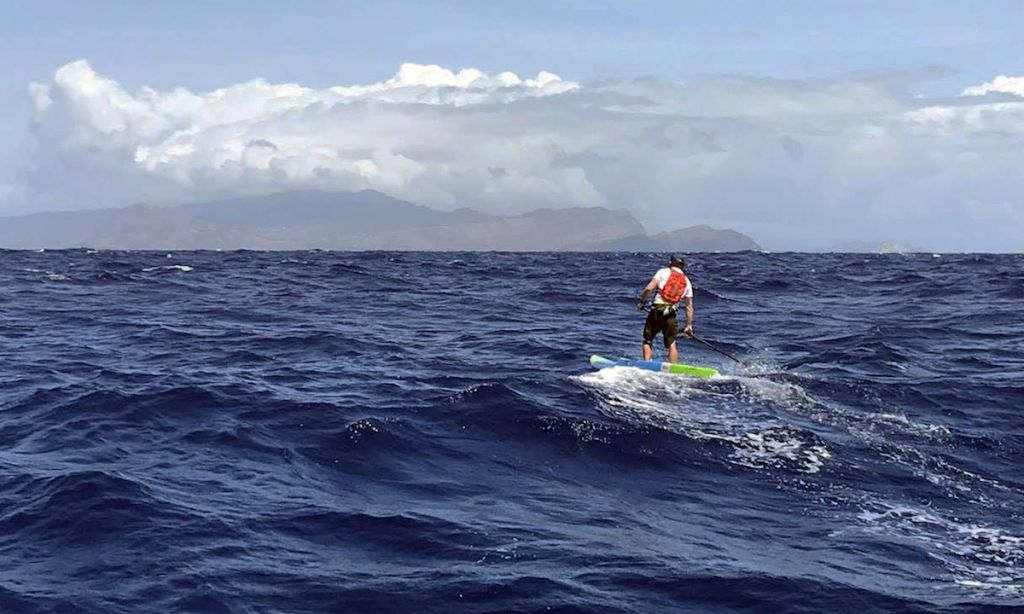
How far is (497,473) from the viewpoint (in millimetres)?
14469

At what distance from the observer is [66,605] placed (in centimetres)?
938

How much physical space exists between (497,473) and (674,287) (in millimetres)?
9809

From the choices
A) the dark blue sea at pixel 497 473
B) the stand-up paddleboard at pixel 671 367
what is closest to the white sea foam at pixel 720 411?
the dark blue sea at pixel 497 473

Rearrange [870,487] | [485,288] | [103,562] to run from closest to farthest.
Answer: [103,562]
[870,487]
[485,288]

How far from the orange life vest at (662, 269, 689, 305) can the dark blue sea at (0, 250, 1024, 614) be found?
2262mm

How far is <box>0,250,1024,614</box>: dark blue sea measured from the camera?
10227 millimetres

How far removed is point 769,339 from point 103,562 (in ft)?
74.0

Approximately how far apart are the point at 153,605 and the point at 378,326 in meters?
22.0

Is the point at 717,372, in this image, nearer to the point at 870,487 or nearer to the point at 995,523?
the point at 870,487

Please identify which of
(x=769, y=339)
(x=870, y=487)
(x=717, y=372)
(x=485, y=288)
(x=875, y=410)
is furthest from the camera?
(x=485, y=288)

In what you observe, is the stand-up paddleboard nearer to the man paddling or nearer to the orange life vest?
the man paddling

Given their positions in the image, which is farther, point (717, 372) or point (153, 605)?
point (717, 372)

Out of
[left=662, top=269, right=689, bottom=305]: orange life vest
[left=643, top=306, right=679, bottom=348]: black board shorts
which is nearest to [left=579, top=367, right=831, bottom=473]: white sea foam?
[left=643, top=306, right=679, bottom=348]: black board shorts

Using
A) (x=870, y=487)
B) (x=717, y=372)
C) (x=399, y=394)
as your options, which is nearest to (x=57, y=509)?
(x=399, y=394)
